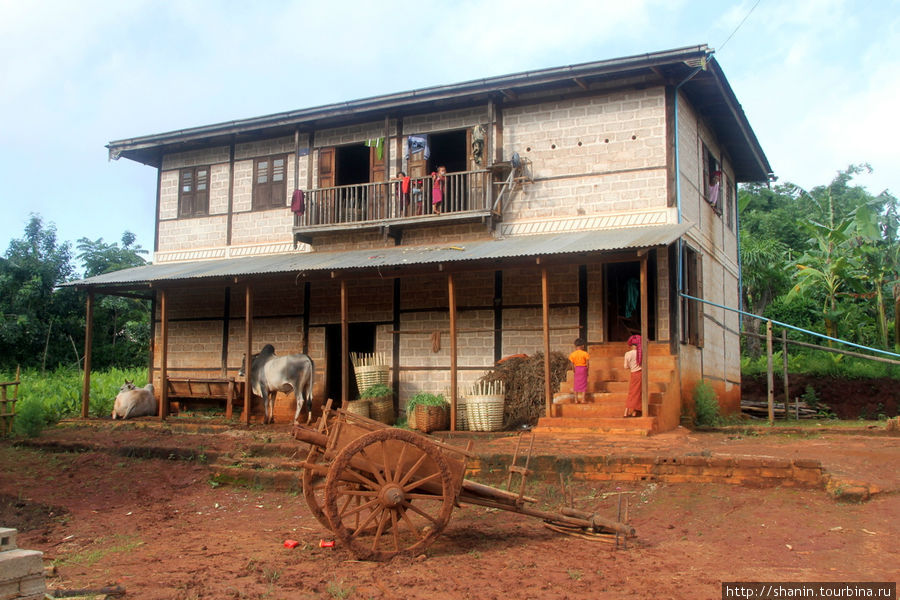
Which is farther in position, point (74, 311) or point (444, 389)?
point (74, 311)

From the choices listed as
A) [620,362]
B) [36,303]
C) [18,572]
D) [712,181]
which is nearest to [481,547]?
[18,572]

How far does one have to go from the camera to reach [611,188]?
1370 centimetres

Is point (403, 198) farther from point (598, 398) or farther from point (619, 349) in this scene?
point (598, 398)

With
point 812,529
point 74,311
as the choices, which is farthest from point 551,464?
point 74,311

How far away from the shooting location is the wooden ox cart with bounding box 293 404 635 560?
641cm

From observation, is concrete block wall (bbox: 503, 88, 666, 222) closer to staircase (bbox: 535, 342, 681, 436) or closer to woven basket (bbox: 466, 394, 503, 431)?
staircase (bbox: 535, 342, 681, 436)

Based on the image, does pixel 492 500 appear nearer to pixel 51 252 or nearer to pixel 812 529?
pixel 812 529

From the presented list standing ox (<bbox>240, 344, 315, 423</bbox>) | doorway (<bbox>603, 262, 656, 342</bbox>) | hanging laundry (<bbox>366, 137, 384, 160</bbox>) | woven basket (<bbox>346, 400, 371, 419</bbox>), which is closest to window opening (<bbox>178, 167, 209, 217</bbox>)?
hanging laundry (<bbox>366, 137, 384, 160</bbox>)

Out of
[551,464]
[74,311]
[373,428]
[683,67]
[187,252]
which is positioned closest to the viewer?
[373,428]

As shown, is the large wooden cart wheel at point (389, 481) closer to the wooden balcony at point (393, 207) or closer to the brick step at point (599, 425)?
the brick step at point (599, 425)

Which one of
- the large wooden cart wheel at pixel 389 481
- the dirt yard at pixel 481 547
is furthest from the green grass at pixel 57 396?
the large wooden cart wheel at pixel 389 481

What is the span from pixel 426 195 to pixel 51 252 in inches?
677

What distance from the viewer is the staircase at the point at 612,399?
1119cm

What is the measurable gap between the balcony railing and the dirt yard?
6538 millimetres
